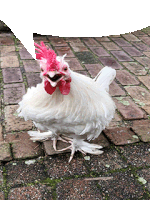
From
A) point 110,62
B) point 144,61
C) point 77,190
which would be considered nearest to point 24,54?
point 110,62

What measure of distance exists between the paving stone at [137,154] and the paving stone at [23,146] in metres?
1.03

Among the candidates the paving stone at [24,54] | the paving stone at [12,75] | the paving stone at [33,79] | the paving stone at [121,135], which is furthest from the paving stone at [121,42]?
the paving stone at [121,135]

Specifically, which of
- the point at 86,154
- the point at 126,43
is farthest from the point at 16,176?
the point at 126,43

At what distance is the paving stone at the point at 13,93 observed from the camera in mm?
3515

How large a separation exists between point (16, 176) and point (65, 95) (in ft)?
3.33

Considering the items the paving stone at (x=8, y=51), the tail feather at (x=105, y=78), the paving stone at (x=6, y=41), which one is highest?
the tail feather at (x=105, y=78)

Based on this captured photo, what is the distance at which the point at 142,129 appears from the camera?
307 centimetres

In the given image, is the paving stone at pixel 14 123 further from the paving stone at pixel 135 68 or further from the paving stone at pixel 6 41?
the paving stone at pixel 6 41

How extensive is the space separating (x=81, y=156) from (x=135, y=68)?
2.68 meters

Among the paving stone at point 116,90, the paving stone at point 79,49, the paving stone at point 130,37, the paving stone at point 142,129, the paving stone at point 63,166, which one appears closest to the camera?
the paving stone at point 63,166

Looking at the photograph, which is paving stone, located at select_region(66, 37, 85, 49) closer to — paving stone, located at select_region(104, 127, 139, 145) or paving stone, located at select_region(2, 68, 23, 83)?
paving stone, located at select_region(2, 68, 23, 83)

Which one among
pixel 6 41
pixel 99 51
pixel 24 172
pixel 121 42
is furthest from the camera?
pixel 121 42

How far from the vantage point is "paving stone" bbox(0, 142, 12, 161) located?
2528 mm

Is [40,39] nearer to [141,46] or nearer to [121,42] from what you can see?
[121,42]
